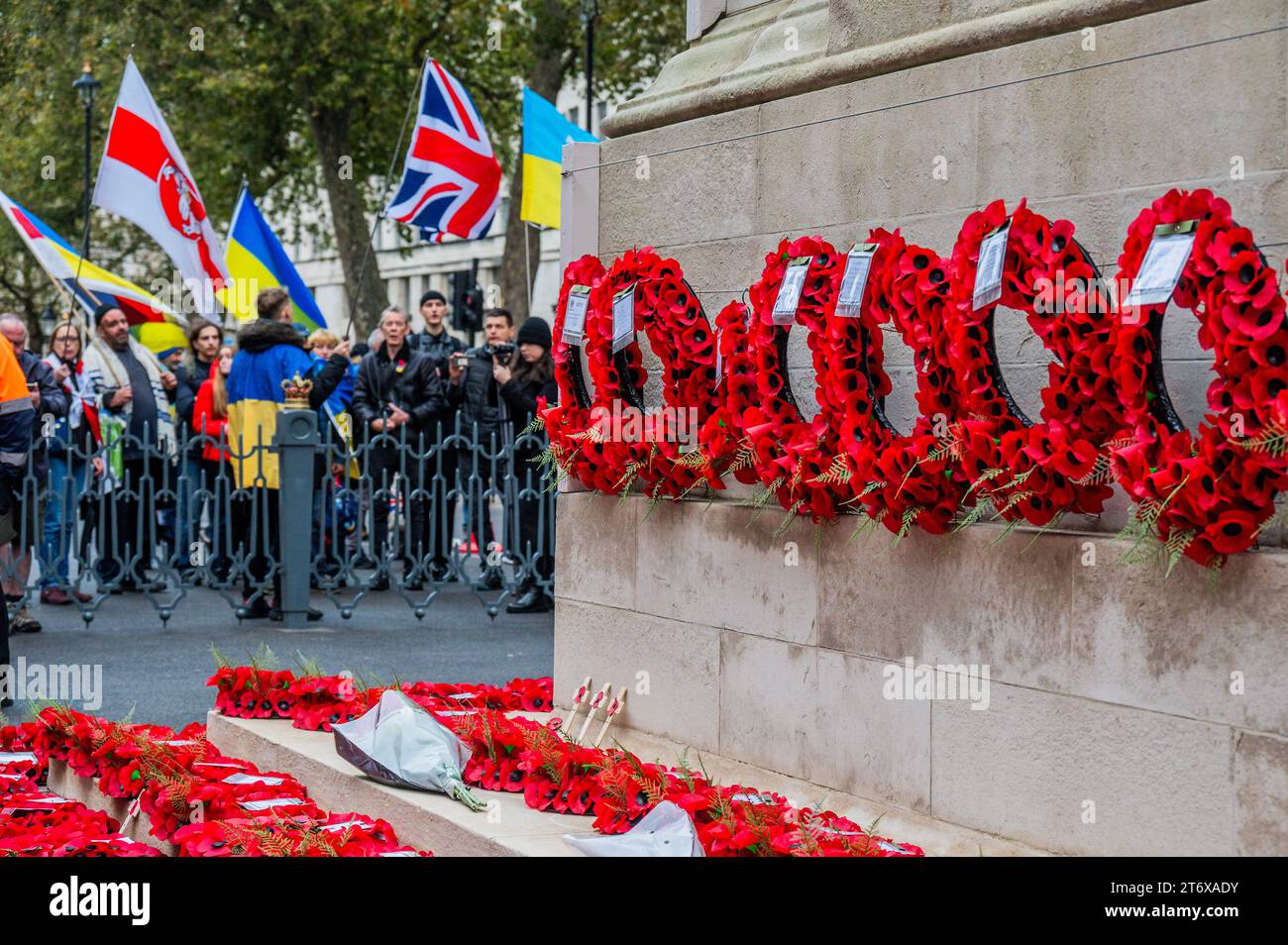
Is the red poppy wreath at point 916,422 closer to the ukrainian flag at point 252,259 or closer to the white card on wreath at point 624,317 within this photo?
the white card on wreath at point 624,317

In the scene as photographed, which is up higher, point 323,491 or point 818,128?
point 818,128

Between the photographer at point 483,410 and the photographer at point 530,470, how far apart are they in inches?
6.0

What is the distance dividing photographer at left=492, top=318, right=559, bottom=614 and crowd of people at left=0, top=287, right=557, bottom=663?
0.02 metres

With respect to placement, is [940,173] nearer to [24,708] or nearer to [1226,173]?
[1226,173]

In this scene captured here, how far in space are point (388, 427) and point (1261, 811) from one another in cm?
1018

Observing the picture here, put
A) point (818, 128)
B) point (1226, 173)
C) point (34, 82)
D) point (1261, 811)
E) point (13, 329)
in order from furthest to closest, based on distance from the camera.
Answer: point (34, 82) → point (13, 329) → point (818, 128) → point (1226, 173) → point (1261, 811)

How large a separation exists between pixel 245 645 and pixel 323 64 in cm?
2466

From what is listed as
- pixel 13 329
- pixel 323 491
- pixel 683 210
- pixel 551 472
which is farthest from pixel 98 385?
pixel 683 210

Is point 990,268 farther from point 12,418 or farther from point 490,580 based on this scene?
point 490,580

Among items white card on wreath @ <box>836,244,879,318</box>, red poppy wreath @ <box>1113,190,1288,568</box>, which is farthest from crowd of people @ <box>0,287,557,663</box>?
red poppy wreath @ <box>1113,190,1288,568</box>

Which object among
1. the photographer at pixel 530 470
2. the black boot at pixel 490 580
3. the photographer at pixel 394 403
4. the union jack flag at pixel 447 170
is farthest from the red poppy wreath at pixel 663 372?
the union jack flag at pixel 447 170

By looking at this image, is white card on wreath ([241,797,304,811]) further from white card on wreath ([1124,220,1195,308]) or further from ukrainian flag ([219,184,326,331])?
ukrainian flag ([219,184,326,331])

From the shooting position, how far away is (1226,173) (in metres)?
4.77

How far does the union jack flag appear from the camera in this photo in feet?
53.5
